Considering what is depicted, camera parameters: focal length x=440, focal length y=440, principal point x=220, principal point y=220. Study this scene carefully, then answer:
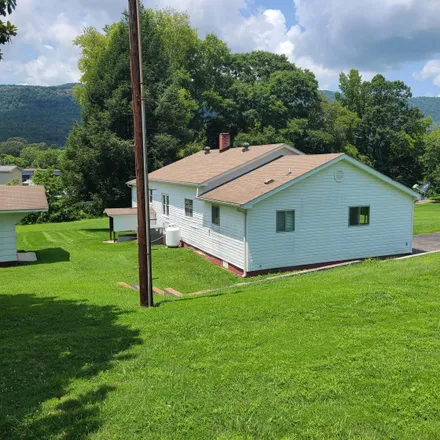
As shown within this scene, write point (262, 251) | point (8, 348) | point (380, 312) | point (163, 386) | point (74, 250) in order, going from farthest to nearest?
point (74, 250) → point (262, 251) → point (380, 312) → point (8, 348) → point (163, 386)

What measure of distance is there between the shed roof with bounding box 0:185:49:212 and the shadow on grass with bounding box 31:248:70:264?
2.35m

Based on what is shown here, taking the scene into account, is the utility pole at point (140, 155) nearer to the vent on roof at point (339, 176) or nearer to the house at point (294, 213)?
the house at point (294, 213)

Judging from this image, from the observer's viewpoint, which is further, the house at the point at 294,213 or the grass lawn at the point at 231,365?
→ the house at the point at 294,213

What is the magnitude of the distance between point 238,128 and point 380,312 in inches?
1776

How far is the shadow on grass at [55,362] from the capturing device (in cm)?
463

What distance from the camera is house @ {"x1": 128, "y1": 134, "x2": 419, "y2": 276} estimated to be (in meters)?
16.3

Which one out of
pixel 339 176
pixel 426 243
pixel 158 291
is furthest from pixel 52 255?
pixel 426 243

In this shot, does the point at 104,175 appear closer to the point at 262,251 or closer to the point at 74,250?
the point at 74,250

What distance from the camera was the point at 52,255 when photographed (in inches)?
799

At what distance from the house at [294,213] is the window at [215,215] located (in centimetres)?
4

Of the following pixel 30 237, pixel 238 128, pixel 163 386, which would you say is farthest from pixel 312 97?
pixel 163 386

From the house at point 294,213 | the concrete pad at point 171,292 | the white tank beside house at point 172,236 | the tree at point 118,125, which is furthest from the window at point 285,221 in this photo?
the tree at point 118,125

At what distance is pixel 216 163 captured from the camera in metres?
23.1

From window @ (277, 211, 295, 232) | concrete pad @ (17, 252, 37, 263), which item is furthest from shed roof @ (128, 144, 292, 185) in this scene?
concrete pad @ (17, 252, 37, 263)
